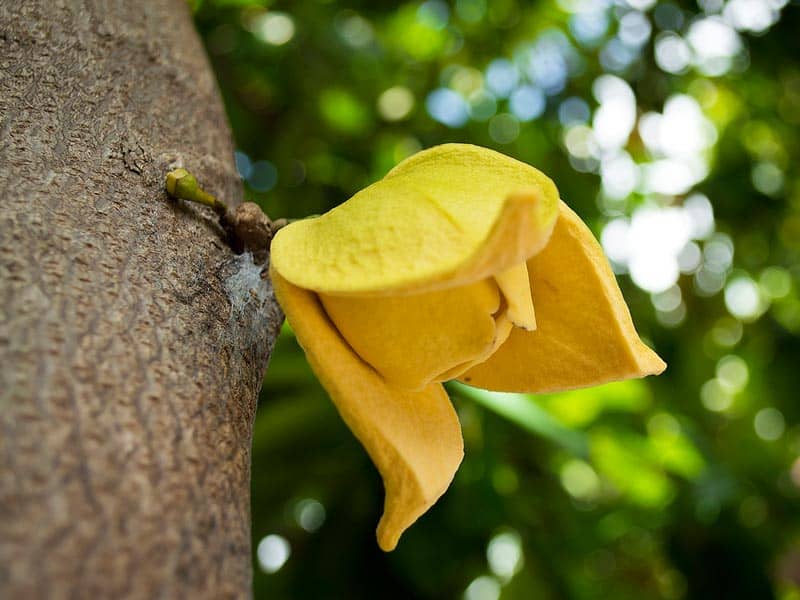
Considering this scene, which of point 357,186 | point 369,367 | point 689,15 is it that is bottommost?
point 357,186

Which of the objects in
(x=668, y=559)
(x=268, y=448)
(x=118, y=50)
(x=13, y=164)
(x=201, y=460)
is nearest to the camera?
(x=201, y=460)

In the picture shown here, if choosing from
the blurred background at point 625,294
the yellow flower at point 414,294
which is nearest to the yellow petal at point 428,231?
the yellow flower at point 414,294

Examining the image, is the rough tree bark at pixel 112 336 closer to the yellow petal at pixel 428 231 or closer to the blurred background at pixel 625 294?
the yellow petal at pixel 428 231

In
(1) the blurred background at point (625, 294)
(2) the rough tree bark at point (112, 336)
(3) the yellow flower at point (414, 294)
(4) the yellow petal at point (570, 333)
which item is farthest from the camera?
(1) the blurred background at point (625, 294)

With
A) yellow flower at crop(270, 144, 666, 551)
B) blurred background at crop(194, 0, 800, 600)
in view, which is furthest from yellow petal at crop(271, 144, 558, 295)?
blurred background at crop(194, 0, 800, 600)

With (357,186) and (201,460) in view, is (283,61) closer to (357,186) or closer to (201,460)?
(357,186)

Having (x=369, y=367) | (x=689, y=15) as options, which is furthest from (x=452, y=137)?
(x=369, y=367)

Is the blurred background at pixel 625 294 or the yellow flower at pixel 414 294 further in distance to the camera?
the blurred background at pixel 625 294

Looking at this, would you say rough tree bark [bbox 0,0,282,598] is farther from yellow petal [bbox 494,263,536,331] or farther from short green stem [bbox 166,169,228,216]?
yellow petal [bbox 494,263,536,331]
